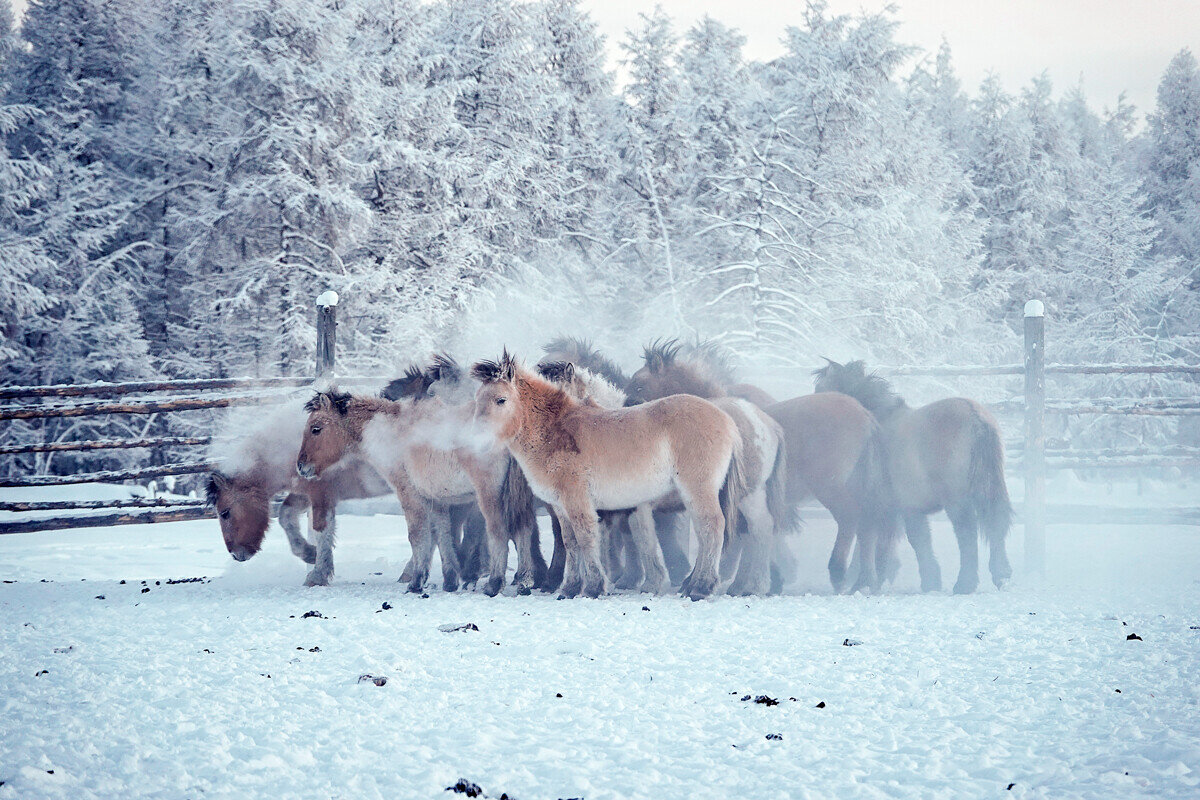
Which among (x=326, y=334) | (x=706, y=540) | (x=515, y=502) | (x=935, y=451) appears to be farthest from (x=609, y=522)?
(x=326, y=334)

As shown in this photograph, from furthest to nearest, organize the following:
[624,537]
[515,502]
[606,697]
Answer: [624,537], [515,502], [606,697]

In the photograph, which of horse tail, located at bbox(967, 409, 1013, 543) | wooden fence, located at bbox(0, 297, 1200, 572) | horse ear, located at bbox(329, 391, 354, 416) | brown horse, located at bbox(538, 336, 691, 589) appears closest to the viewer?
horse tail, located at bbox(967, 409, 1013, 543)

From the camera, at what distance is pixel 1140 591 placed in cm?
584

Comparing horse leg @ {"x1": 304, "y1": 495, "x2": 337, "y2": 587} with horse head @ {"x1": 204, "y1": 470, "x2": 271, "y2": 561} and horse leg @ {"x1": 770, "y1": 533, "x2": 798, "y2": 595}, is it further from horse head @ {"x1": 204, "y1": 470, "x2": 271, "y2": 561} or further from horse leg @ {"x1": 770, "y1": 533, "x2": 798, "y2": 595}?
horse leg @ {"x1": 770, "y1": 533, "x2": 798, "y2": 595}

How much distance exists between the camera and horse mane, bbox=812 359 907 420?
275 inches

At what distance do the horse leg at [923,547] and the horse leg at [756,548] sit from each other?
134 centimetres

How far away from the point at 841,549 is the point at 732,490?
1388 millimetres

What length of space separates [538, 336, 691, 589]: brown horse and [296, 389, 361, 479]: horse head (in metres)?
1.52

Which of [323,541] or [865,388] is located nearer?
[323,541]

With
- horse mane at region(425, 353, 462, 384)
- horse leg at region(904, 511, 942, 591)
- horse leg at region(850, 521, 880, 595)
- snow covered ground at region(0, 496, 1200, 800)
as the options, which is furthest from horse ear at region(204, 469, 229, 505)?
horse leg at region(904, 511, 942, 591)

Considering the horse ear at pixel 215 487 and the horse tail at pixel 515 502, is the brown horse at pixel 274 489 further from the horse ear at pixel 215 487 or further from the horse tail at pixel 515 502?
the horse tail at pixel 515 502

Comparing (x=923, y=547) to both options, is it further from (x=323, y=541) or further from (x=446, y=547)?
(x=323, y=541)

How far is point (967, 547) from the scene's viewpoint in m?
6.20

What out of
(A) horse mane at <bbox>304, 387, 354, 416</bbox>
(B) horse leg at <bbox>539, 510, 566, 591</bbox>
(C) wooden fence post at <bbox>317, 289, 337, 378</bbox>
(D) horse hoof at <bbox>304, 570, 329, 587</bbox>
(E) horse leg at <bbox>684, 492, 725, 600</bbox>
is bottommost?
(D) horse hoof at <bbox>304, 570, 329, 587</bbox>
